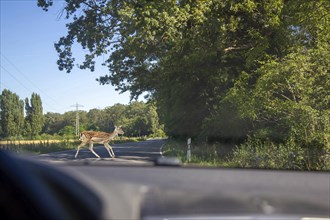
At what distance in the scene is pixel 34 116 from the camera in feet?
303

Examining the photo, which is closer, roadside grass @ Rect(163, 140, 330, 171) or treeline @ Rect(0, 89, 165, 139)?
roadside grass @ Rect(163, 140, 330, 171)

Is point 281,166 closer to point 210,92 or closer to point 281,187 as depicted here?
point 281,187

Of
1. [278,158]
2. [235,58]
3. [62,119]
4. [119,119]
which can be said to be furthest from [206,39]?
[62,119]

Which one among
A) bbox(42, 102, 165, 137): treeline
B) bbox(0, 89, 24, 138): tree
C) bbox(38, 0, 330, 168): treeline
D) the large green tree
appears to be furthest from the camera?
bbox(42, 102, 165, 137): treeline

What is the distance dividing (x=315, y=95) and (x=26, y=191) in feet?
47.3

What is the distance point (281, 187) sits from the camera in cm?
343

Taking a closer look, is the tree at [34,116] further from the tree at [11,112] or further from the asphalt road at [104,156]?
the asphalt road at [104,156]

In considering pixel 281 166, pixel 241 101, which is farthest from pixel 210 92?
pixel 281 166

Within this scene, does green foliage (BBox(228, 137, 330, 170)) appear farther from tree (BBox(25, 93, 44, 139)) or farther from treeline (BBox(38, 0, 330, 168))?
tree (BBox(25, 93, 44, 139))

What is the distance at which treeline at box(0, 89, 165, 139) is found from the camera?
246 ft

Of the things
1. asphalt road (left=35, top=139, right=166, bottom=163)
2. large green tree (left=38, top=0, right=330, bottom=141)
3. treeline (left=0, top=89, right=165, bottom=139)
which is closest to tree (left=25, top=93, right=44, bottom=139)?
treeline (left=0, top=89, right=165, bottom=139)

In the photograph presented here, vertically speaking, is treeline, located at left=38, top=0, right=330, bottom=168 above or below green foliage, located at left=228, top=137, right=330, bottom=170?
above

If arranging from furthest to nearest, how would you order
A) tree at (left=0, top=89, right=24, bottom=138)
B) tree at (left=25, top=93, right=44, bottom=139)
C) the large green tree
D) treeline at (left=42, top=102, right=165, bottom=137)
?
treeline at (left=42, top=102, right=165, bottom=137) → tree at (left=25, top=93, right=44, bottom=139) → tree at (left=0, top=89, right=24, bottom=138) → the large green tree

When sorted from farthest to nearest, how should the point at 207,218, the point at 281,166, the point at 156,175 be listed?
the point at 281,166
the point at 156,175
the point at 207,218
